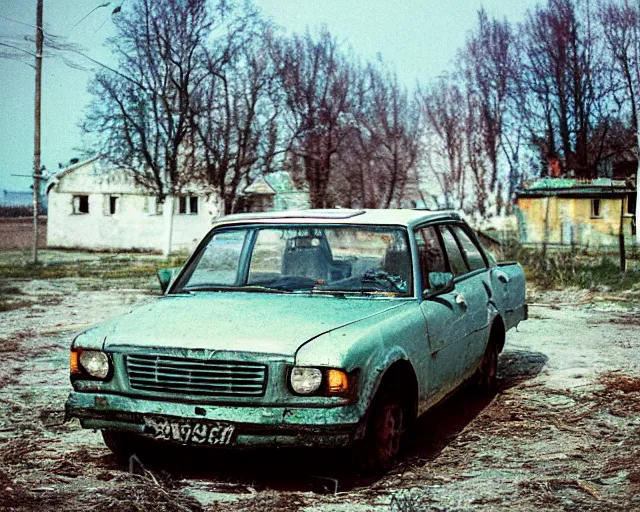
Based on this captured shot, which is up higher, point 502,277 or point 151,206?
point 151,206

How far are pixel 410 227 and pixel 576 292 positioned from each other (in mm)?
11255

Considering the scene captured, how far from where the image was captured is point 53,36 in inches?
1221

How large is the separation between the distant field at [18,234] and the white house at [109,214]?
2033 millimetres

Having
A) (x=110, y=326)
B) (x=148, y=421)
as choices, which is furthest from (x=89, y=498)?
(x=110, y=326)

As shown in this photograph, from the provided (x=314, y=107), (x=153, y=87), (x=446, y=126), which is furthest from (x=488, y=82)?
(x=153, y=87)

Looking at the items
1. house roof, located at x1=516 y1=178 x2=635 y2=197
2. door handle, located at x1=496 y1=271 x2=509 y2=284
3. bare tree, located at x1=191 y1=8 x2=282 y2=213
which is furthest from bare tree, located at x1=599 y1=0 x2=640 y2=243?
door handle, located at x1=496 y1=271 x2=509 y2=284

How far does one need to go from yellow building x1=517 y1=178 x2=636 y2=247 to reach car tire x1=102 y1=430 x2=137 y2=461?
38261mm

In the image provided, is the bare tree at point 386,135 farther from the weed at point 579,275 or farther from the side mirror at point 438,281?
the side mirror at point 438,281

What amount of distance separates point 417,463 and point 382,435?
491 millimetres

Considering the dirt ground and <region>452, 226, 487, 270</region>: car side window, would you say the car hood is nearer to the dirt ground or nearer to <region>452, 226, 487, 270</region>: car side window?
the dirt ground

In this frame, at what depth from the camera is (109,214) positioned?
1829 inches

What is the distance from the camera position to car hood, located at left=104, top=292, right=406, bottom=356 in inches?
180

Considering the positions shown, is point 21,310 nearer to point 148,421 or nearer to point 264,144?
point 148,421

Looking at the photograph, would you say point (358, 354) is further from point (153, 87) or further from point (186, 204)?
point (186, 204)
